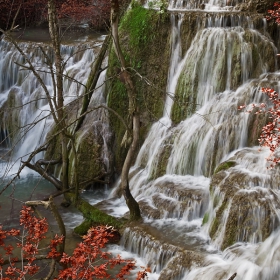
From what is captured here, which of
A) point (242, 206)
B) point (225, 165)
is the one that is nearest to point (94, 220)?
point (225, 165)

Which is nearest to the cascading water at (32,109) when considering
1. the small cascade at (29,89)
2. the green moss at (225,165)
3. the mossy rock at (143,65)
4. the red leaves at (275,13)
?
the small cascade at (29,89)

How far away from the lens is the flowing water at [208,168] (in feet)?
26.0

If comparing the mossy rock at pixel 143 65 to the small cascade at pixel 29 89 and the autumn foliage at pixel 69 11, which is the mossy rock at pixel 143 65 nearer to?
the small cascade at pixel 29 89

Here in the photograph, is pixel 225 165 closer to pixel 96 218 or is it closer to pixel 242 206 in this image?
pixel 242 206

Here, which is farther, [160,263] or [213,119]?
[213,119]

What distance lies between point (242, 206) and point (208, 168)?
2.17 metres

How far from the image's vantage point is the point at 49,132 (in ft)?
44.9

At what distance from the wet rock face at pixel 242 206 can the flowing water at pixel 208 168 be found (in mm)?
17

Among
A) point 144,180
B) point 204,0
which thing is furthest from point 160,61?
point 144,180

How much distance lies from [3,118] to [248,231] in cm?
1011

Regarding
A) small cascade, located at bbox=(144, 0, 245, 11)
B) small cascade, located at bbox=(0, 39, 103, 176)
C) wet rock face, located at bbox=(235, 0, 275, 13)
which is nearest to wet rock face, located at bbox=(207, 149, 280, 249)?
wet rock face, located at bbox=(235, 0, 275, 13)

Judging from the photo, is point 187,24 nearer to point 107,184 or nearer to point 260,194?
point 107,184

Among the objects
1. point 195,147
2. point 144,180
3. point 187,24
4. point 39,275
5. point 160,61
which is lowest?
point 39,275

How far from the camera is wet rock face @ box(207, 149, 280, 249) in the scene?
799 centimetres
